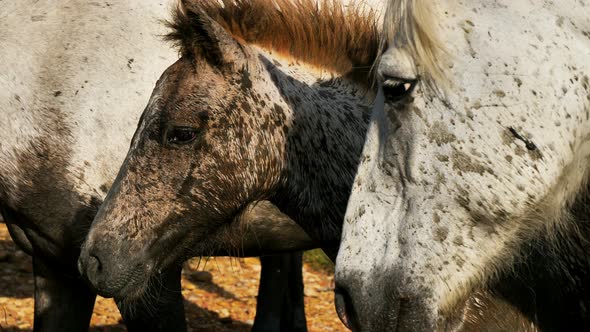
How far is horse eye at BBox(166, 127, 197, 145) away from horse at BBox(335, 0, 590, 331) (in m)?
0.93

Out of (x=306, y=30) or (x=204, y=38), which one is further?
(x=306, y=30)

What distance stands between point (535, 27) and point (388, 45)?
40 centimetres

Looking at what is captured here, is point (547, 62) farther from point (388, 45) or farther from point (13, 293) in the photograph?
point (13, 293)

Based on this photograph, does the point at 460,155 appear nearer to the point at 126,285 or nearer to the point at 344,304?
the point at 344,304

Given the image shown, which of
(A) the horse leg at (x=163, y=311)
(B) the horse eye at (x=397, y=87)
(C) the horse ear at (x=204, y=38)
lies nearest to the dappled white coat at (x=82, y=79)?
(A) the horse leg at (x=163, y=311)

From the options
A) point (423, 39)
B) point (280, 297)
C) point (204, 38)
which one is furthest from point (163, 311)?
point (423, 39)

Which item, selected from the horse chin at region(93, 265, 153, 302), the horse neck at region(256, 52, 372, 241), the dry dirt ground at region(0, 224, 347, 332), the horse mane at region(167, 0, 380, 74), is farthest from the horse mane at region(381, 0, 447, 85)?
the dry dirt ground at region(0, 224, 347, 332)

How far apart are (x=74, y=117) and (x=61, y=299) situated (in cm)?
95

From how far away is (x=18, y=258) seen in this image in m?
7.64

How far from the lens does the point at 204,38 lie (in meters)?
3.61

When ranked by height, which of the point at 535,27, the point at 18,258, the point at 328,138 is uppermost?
the point at 535,27

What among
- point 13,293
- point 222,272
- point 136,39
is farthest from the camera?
point 222,272

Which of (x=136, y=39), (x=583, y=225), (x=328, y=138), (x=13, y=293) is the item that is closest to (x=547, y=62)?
(x=583, y=225)

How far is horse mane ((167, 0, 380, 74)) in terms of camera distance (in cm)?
381
